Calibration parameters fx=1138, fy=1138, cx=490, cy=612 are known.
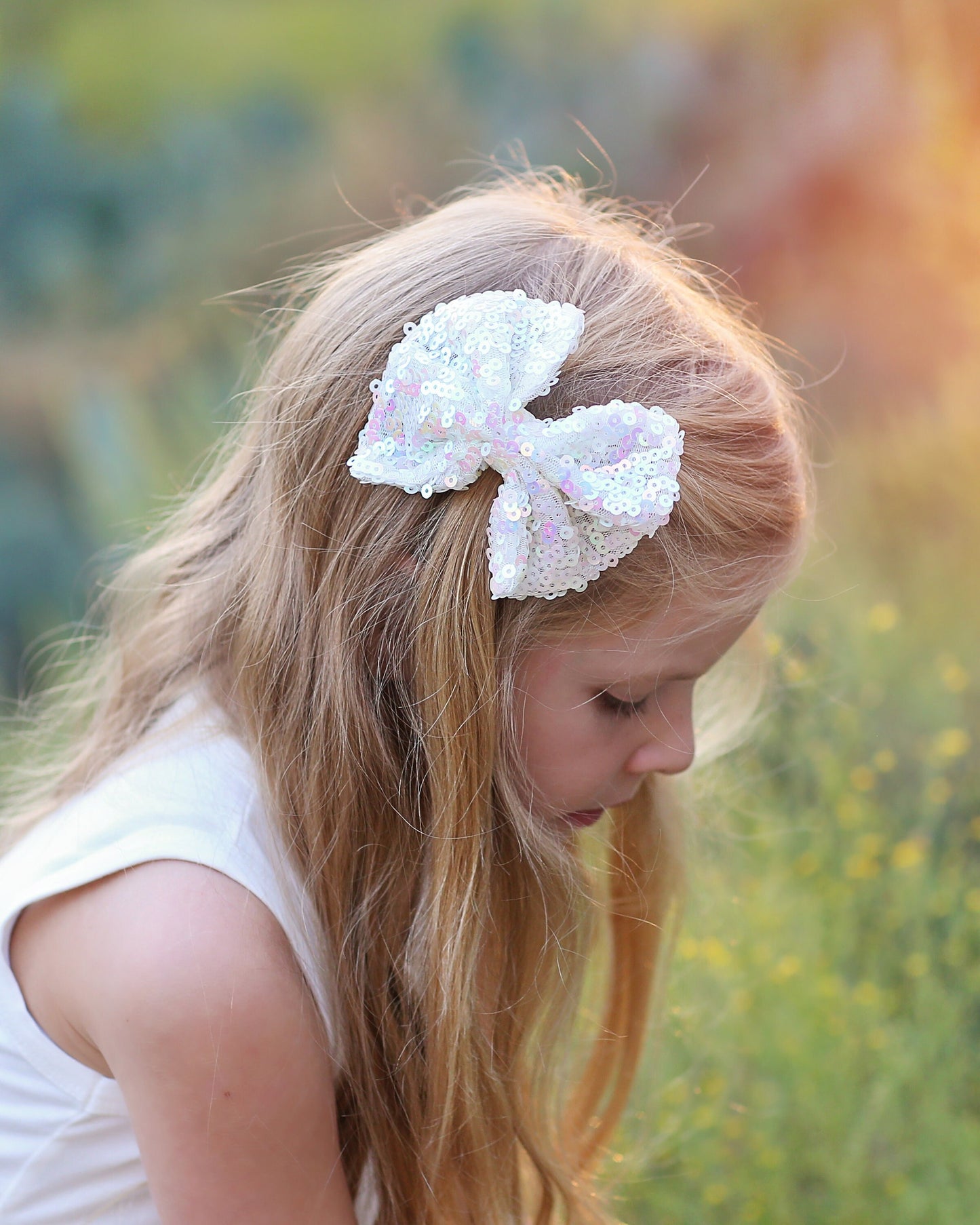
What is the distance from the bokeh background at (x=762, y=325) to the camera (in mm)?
1841

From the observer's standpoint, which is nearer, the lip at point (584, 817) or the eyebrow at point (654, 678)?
the eyebrow at point (654, 678)

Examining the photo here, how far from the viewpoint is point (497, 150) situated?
11.1 feet

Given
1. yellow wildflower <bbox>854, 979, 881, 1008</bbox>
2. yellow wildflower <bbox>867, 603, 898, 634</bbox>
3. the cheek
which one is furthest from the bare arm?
yellow wildflower <bbox>867, 603, 898, 634</bbox>

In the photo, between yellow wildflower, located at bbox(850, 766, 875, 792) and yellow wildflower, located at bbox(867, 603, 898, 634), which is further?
yellow wildflower, located at bbox(850, 766, 875, 792)

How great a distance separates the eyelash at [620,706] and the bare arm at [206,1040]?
0.40 m

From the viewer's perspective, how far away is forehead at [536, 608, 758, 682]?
1.14m

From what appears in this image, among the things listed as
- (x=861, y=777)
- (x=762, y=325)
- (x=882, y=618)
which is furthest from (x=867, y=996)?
(x=762, y=325)

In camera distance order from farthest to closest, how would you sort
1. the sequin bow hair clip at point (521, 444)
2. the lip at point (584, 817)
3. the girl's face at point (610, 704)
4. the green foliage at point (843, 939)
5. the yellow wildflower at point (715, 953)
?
the yellow wildflower at point (715, 953)
the green foliage at point (843, 939)
the lip at point (584, 817)
the girl's face at point (610, 704)
the sequin bow hair clip at point (521, 444)

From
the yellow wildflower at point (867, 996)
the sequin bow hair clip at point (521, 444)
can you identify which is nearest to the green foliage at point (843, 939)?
the yellow wildflower at point (867, 996)

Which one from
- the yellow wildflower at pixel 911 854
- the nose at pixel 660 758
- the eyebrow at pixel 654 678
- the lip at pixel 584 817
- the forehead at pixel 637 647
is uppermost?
the forehead at pixel 637 647

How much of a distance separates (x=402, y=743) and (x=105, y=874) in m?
0.32

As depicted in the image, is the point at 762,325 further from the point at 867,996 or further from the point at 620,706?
the point at 620,706

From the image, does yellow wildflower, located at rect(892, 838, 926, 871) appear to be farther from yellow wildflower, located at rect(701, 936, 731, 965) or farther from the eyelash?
the eyelash

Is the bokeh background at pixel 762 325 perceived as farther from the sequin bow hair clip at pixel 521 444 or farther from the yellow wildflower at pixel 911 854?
the sequin bow hair clip at pixel 521 444
